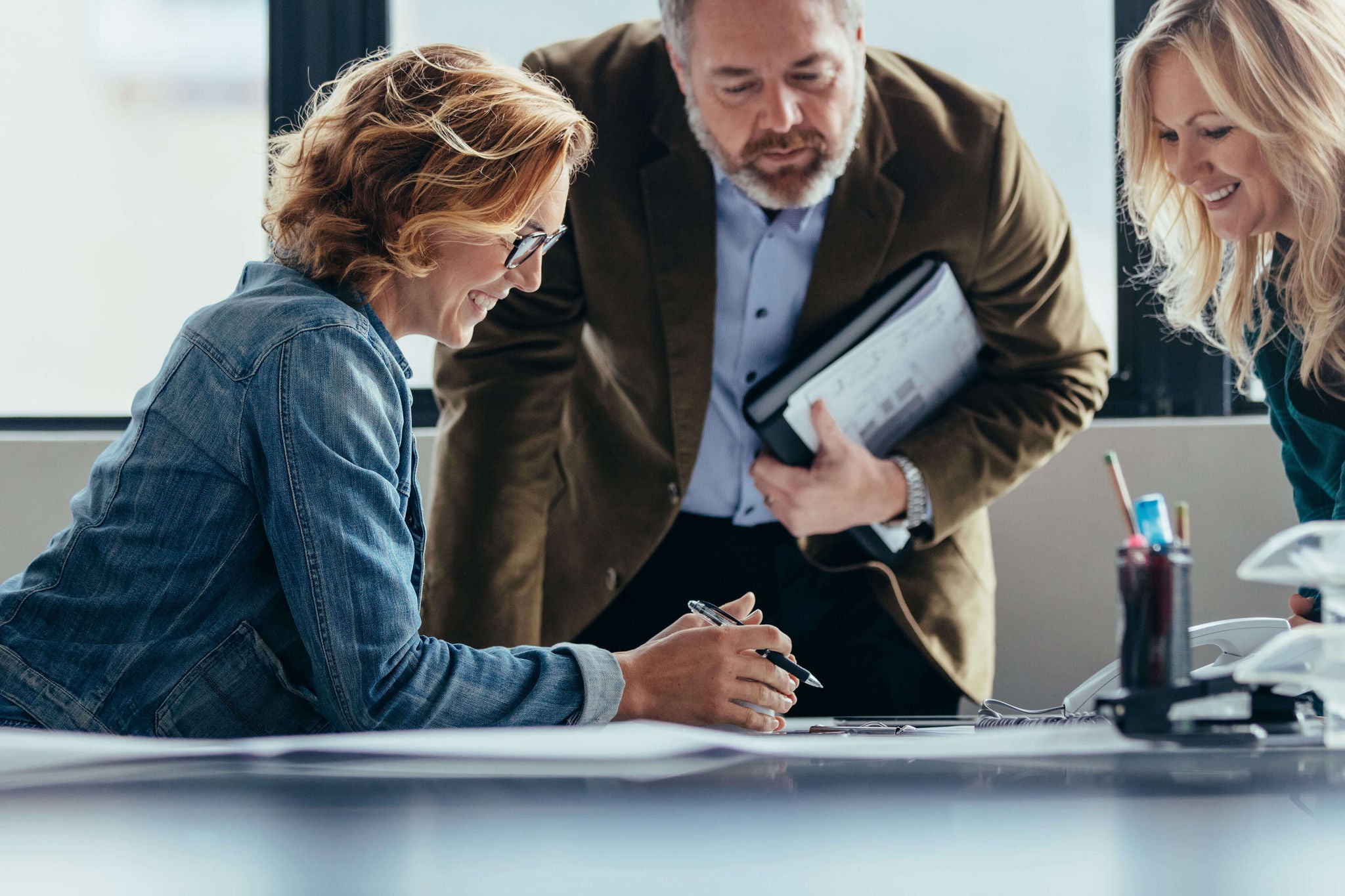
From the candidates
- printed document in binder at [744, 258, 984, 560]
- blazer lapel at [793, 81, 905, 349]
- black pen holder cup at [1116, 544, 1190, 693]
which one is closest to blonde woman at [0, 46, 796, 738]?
black pen holder cup at [1116, 544, 1190, 693]

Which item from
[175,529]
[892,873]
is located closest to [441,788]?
[892,873]

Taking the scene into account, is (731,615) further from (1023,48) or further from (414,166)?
(1023,48)

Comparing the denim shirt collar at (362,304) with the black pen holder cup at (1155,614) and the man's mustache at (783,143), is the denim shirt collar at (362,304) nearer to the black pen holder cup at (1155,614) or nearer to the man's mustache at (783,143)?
the black pen holder cup at (1155,614)

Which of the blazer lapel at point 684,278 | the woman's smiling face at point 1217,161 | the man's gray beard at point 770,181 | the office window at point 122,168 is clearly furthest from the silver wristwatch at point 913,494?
the office window at point 122,168

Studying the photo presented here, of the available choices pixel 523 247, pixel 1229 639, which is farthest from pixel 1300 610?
pixel 523 247

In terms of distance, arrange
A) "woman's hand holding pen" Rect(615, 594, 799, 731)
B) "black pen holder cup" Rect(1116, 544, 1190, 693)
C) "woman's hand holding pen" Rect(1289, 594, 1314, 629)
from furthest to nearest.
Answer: "woman's hand holding pen" Rect(1289, 594, 1314, 629), "woman's hand holding pen" Rect(615, 594, 799, 731), "black pen holder cup" Rect(1116, 544, 1190, 693)

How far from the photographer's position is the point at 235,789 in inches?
27.4

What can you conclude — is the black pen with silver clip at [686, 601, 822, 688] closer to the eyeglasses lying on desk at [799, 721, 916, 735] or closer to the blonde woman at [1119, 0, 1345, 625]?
the eyeglasses lying on desk at [799, 721, 916, 735]

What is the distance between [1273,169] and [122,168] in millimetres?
2174

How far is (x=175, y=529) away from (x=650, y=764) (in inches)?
19.3

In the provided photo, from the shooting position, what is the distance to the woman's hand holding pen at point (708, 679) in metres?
1.04

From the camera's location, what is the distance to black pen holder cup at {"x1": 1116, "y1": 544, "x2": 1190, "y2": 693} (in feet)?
2.48

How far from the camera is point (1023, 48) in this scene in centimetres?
239

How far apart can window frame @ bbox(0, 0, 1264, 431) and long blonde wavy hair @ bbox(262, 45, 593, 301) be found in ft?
4.60
